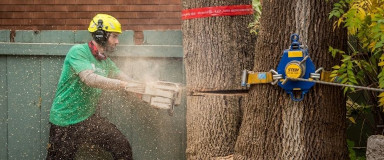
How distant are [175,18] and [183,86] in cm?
285

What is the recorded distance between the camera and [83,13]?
874cm

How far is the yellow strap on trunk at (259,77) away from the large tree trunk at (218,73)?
0.65m

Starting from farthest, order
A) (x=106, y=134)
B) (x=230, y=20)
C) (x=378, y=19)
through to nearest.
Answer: (x=106, y=134)
(x=230, y=20)
(x=378, y=19)

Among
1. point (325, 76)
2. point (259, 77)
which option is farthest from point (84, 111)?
point (325, 76)

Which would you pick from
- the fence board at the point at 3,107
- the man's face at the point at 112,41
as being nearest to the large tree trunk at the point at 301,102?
the man's face at the point at 112,41

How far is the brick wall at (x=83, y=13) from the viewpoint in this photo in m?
8.63

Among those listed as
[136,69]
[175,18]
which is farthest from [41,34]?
[175,18]

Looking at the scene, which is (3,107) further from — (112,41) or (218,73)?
(218,73)

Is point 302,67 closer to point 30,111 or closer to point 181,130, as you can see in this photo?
point 181,130

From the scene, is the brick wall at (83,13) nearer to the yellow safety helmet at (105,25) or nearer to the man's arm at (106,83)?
the yellow safety helmet at (105,25)

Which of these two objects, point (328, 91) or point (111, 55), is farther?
point (111, 55)

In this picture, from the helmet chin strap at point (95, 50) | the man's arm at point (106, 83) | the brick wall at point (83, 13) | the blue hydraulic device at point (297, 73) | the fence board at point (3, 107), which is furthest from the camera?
→ the brick wall at point (83, 13)

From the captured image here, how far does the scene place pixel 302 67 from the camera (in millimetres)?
3768

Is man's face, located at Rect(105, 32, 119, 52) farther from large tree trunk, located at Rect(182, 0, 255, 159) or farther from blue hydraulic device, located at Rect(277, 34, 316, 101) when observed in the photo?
blue hydraulic device, located at Rect(277, 34, 316, 101)
